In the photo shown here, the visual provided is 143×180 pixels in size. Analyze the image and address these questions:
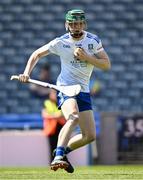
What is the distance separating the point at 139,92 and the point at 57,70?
2097mm

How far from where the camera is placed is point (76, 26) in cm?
1110

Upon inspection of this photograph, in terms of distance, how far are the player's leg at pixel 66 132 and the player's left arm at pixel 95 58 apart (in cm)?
52

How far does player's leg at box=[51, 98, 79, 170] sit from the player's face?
2.75 ft

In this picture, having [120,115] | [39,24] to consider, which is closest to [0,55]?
[39,24]

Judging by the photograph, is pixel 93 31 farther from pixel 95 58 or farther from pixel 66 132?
pixel 66 132

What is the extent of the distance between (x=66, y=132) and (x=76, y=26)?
129 centimetres

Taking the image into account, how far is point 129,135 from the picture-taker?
18.5 meters

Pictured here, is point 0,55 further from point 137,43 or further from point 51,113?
point 51,113

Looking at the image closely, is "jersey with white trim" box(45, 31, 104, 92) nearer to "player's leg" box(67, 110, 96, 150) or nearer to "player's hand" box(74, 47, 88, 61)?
"player's hand" box(74, 47, 88, 61)

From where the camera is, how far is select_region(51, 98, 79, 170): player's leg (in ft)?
34.9

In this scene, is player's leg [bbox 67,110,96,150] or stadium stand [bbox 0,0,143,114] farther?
stadium stand [bbox 0,0,143,114]

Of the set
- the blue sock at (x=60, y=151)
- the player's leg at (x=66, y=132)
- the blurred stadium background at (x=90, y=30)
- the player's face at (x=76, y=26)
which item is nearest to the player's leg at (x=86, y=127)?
the player's leg at (x=66, y=132)

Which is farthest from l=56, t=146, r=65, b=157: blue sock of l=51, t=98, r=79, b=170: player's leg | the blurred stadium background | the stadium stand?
the stadium stand

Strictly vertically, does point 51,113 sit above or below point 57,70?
below
